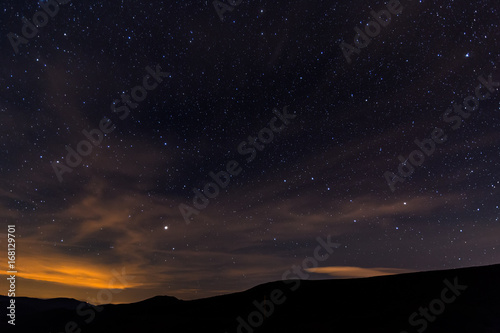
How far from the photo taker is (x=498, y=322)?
13781mm

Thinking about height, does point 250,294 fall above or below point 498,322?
above

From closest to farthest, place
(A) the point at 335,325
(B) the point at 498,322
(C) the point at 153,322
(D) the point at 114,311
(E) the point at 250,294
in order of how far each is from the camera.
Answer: (B) the point at 498,322
(A) the point at 335,325
(C) the point at 153,322
(E) the point at 250,294
(D) the point at 114,311

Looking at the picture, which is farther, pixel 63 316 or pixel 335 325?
pixel 63 316

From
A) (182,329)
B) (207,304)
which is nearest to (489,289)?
(182,329)

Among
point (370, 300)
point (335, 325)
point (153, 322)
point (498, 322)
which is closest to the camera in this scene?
point (498, 322)

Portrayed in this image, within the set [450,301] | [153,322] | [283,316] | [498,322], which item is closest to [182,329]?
[153,322]

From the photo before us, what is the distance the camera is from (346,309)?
2036cm

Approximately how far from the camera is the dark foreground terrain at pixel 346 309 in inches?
593

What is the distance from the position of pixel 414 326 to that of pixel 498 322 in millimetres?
3157

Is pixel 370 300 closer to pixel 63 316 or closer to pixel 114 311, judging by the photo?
pixel 114 311

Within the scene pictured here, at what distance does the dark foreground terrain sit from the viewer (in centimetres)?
1507

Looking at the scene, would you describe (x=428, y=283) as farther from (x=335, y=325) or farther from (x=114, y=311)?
(x=114, y=311)

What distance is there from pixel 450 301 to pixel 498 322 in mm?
3312

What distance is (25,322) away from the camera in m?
32.9
